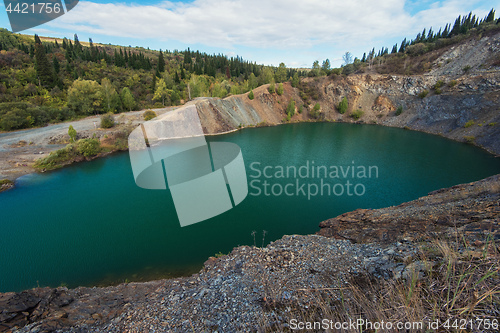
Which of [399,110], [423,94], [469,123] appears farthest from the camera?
[399,110]

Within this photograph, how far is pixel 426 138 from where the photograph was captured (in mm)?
40750

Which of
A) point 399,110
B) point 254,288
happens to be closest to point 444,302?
point 254,288

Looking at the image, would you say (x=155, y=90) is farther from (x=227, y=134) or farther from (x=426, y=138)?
(x=426, y=138)

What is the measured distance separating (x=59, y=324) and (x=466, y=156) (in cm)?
4274

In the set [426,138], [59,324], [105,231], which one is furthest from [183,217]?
[426,138]

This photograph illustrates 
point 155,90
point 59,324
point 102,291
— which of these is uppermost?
point 155,90

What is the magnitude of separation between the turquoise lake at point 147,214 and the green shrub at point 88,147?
1721mm

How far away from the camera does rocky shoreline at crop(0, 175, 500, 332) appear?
6.23 meters

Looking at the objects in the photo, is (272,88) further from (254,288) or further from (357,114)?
(254,288)

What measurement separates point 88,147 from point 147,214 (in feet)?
65.5

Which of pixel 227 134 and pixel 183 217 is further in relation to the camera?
pixel 227 134

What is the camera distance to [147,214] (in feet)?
55.6

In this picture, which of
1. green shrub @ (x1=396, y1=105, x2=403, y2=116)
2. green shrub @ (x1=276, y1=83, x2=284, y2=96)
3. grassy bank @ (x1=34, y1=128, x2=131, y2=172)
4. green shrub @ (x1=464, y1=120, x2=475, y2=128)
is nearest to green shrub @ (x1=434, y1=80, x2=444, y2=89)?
green shrub @ (x1=396, y1=105, x2=403, y2=116)

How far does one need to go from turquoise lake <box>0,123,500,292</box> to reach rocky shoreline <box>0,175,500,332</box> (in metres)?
3.31
